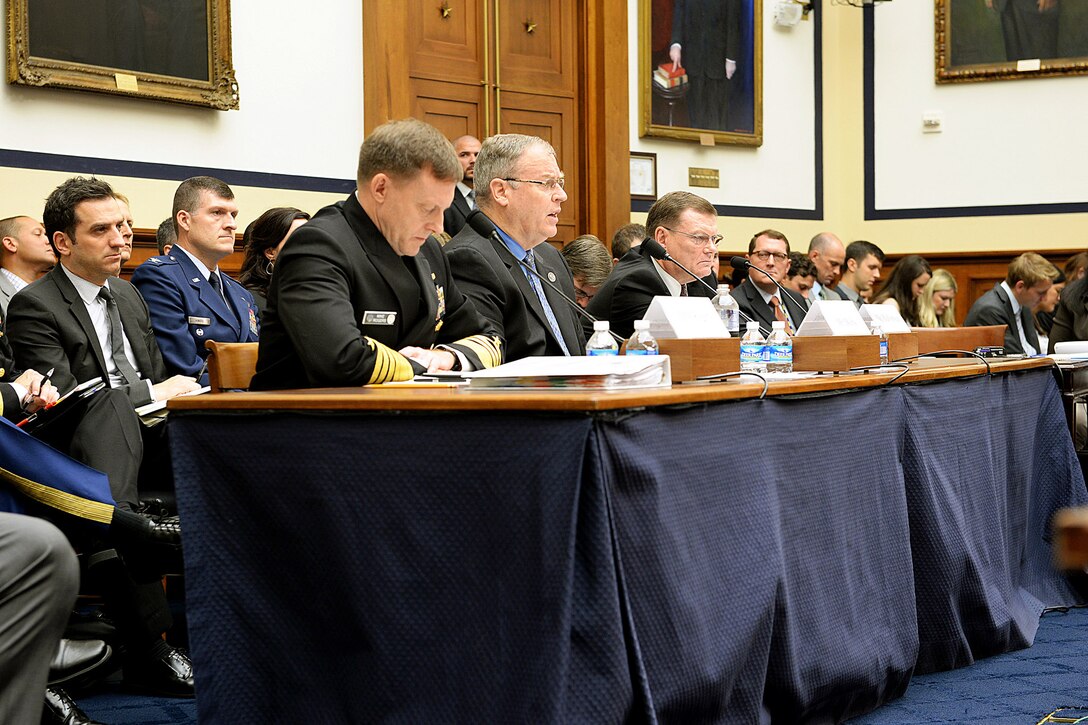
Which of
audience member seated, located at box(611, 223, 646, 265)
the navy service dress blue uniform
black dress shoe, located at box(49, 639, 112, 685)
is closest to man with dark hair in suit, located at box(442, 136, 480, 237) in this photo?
audience member seated, located at box(611, 223, 646, 265)

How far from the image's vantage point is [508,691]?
6.19ft

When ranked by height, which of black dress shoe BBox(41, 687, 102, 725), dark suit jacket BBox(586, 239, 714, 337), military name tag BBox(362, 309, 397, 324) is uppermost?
dark suit jacket BBox(586, 239, 714, 337)

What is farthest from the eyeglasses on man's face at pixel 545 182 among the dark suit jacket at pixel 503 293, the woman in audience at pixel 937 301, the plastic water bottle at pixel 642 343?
the woman in audience at pixel 937 301

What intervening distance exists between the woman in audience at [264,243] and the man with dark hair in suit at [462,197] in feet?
1.86

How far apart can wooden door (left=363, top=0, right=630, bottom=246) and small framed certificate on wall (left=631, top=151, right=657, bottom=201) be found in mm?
223

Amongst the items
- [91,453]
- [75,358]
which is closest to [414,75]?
[75,358]

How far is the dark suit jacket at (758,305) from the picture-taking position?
5488mm

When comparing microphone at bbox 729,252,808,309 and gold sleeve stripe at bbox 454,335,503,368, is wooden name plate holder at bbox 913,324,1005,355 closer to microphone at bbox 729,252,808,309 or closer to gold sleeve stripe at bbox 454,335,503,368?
microphone at bbox 729,252,808,309

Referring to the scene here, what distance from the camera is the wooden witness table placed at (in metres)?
1.86

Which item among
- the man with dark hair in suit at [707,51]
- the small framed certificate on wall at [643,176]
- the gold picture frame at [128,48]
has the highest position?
the man with dark hair in suit at [707,51]

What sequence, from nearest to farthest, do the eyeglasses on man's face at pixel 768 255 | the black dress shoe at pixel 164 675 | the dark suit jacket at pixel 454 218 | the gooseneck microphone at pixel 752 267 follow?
1. the black dress shoe at pixel 164 675
2. the gooseneck microphone at pixel 752 267
3. the dark suit jacket at pixel 454 218
4. the eyeglasses on man's face at pixel 768 255

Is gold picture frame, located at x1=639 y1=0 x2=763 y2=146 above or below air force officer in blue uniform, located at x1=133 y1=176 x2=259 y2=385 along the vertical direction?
above

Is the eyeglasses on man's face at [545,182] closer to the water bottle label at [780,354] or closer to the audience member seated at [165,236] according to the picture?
the water bottle label at [780,354]

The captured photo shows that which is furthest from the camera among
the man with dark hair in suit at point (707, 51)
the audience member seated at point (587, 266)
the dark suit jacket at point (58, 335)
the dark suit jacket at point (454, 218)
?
the man with dark hair in suit at point (707, 51)
